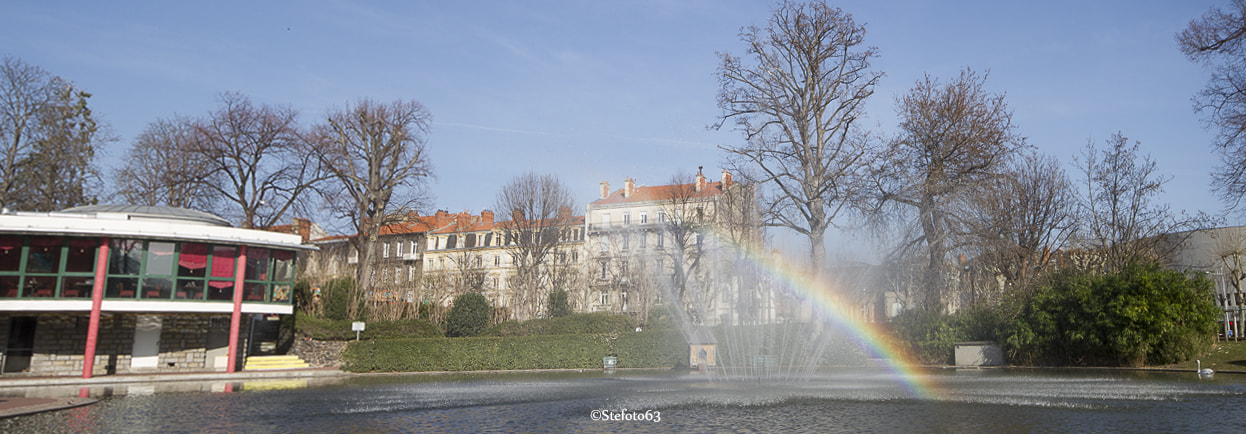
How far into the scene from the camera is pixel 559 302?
45.8 metres

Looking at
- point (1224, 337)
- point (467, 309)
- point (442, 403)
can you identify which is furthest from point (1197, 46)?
point (467, 309)

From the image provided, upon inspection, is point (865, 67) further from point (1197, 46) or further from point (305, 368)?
point (305, 368)

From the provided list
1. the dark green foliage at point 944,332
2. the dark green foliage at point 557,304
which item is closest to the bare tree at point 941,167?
the dark green foliage at point 944,332

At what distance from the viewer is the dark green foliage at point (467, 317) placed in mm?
39375

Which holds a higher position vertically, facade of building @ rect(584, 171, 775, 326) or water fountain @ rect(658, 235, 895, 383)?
facade of building @ rect(584, 171, 775, 326)

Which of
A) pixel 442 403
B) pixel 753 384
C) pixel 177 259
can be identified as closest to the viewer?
pixel 442 403

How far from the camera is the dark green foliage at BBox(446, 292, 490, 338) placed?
1550 inches

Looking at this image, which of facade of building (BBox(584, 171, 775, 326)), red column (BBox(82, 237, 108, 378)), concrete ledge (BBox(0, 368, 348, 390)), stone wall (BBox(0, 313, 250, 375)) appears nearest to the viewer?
concrete ledge (BBox(0, 368, 348, 390))

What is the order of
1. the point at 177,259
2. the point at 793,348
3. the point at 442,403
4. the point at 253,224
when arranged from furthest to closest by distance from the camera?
the point at 253,224 < the point at 793,348 < the point at 177,259 < the point at 442,403

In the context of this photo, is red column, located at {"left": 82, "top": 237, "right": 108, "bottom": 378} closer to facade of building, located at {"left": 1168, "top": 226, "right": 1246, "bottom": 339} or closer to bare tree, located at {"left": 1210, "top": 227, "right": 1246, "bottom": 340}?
facade of building, located at {"left": 1168, "top": 226, "right": 1246, "bottom": 339}

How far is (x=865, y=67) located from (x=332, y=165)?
99.3 ft

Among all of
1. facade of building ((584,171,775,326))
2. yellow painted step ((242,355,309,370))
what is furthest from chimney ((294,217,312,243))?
facade of building ((584,171,775,326))

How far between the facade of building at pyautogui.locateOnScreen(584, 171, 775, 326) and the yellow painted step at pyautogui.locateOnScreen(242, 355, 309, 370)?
736 inches

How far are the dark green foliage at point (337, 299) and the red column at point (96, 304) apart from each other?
10854 mm
